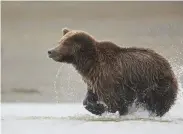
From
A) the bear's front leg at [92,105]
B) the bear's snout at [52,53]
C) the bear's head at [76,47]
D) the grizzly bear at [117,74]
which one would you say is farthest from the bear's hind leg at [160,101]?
the bear's snout at [52,53]

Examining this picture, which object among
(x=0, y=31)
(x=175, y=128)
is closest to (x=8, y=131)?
(x=175, y=128)

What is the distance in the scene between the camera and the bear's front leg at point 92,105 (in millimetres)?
3459

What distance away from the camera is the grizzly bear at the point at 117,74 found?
3.42 m

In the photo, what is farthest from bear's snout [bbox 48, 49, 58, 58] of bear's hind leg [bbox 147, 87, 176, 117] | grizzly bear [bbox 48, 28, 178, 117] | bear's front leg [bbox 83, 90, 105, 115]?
bear's hind leg [bbox 147, 87, 176, 117]

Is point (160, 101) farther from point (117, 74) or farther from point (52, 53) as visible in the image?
point (52, 53)

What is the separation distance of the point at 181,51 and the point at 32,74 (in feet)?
4.31

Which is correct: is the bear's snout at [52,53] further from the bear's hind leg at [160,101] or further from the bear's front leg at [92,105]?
the bear's hind leg at [160,101]

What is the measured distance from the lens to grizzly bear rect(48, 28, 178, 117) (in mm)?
3420

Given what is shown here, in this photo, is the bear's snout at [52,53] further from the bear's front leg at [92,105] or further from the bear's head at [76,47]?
the bear's front leg at [92,105]

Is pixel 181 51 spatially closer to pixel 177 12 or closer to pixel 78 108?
pixel 177 12

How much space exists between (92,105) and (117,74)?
0.22 metres

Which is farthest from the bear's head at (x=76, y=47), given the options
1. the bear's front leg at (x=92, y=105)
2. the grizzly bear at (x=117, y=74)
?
the bear's front leg at (x=92, y=105)

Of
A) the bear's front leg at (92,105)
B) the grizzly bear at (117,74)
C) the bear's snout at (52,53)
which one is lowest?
the bear's front leg at (92,105)

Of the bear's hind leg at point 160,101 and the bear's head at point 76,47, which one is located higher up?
the bear's head at point 76,47
